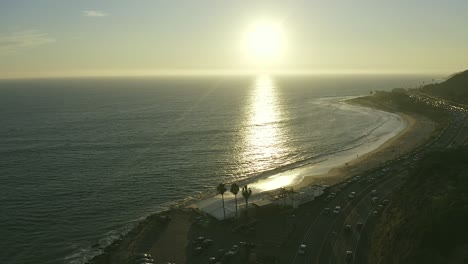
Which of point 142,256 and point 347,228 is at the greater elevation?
point 347,228

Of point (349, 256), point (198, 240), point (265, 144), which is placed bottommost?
point (198, 240)

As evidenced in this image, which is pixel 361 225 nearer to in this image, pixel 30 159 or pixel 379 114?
pixel 30 159

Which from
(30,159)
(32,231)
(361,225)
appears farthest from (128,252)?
(30,159)

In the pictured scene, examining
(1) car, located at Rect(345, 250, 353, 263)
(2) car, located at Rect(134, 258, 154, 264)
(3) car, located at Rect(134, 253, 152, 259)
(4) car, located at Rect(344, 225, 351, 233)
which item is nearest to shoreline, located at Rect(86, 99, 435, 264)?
(3) car, located at Rect(134, 253, 152, 259)

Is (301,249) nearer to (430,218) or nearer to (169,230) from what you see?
(430,218)

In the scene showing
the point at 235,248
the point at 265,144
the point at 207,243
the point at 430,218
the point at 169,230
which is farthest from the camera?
the point at 265,144

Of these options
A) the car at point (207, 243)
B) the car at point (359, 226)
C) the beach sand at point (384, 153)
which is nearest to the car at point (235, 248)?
the car at point (207, 243)

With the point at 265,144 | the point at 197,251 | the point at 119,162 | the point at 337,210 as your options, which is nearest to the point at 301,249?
the point at 197,251
